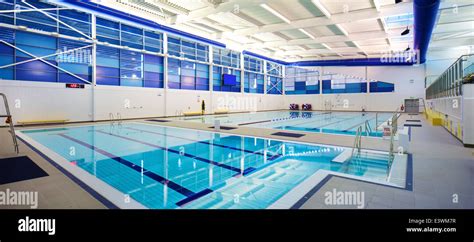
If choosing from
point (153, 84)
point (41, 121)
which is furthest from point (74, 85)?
point (153, 84)

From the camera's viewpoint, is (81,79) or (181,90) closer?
(81,79)

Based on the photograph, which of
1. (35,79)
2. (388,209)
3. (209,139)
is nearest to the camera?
(388,209)

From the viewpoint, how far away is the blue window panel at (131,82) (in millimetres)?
15672

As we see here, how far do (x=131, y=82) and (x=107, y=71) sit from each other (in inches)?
65.0

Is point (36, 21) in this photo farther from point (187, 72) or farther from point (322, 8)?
point (322, 8)

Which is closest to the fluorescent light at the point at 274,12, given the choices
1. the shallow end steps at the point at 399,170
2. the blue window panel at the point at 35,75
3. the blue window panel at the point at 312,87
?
the shallow end steps at the point at 399,170

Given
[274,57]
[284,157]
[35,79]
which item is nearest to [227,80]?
[274,57]

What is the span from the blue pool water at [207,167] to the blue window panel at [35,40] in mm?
8308

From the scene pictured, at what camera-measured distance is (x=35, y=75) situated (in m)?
12.0

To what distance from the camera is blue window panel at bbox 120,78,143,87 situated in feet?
51.4

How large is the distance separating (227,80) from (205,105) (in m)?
3.15
